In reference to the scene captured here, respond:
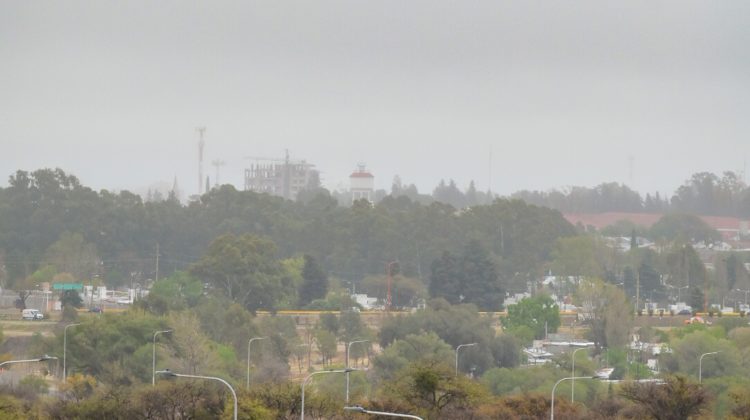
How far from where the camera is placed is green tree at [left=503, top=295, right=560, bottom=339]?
93938mm

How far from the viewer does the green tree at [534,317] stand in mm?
93938

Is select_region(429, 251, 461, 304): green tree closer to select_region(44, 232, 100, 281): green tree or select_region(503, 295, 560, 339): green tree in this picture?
select_region(503, 295, 560, 339): green tree

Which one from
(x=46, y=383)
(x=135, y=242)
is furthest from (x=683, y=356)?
(x=135, y=242)

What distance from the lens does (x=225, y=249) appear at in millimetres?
98562

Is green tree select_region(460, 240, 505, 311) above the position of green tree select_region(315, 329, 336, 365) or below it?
above

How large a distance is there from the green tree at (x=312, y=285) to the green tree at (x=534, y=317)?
14.4 metres

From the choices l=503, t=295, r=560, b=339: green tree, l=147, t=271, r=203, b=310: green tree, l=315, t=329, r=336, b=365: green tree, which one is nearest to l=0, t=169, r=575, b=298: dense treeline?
l=147, t=271, r=203, b=310: green tree

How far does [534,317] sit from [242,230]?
34.0 m

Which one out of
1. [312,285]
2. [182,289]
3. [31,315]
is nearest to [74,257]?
[312,285]

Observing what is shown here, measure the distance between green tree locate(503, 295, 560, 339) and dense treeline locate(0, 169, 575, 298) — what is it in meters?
21.1

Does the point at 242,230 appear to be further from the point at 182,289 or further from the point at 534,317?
A: the point at 534,317

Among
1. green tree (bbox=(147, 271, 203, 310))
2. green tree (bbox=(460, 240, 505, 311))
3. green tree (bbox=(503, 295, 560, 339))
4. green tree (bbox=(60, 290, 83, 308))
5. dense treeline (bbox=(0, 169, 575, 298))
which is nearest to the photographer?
green tree (bbox=(147, 271, 203, 310))

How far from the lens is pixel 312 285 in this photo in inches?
4195

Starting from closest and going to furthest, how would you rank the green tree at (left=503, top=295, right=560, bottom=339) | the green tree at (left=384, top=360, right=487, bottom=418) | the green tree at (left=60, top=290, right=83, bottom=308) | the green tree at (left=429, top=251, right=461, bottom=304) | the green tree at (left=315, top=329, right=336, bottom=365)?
the green tree at (left=384, top=360, right=487, bottom=418) → the green tree at (left=315, top=329, right=336, bottom=365) → the green tree at (left=503, top=295, right=560, bottom=339) → the green tree at (left=60, top=290, right=83, bottom=308) → the green tree at (left=429, top=251, right=461, bottom=304)
